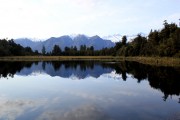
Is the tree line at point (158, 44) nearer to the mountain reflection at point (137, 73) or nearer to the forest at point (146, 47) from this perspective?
the forest at point (146, 47)

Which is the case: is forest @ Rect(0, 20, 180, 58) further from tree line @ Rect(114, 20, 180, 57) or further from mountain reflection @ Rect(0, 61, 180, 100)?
mountain reflection @ Rect(0, 61, 180, 100)

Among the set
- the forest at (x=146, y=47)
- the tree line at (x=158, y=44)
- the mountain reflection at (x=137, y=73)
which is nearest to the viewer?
the mountain reflection at (x=137, y=73)

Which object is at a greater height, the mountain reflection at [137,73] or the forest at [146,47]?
the forest at [146,47]

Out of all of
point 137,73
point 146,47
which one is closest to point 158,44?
point 146,47

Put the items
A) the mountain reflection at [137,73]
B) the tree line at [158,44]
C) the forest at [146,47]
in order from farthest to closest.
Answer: the forest at [146,47] → the tree line at [158,44] → the mountain reflection at [137,73]

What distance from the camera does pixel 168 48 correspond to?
260ft

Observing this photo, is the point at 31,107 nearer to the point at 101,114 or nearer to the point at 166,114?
the point at 101,114

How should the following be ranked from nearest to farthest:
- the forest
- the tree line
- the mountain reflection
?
the mountain reflection < the tree line < the forest

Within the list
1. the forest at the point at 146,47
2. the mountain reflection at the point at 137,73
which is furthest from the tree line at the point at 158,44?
the mountain reflection at the point at 137,73

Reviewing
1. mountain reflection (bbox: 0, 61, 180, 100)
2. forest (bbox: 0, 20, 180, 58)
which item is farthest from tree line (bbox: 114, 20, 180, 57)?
mountain reflection (bbox: 0, 61, 180, 100)

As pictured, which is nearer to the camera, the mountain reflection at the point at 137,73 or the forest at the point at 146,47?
the mountain reflection at the point at 137,73

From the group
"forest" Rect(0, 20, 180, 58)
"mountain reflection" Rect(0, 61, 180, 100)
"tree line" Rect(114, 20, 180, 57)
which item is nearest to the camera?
"mountain reflection" Rect(0, 61, 180, 100)

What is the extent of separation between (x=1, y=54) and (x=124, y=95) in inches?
5133

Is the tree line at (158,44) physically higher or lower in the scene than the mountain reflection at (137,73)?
higher
